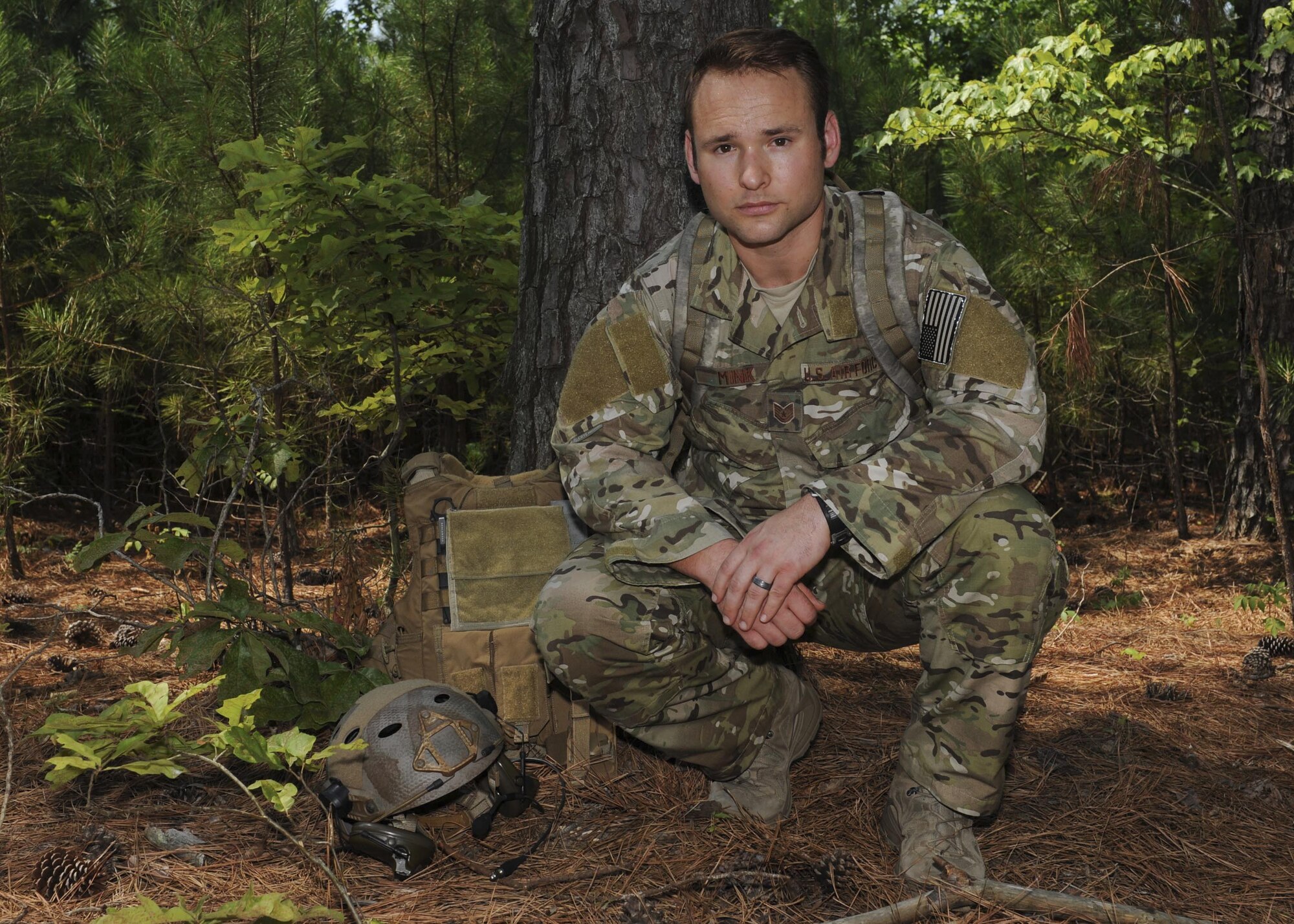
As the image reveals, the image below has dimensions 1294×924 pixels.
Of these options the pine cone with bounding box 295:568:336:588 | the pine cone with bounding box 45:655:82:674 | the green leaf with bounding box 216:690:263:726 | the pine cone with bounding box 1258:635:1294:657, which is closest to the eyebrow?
the green leaf with bounding box 216:690:263:726

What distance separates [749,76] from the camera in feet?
7.77

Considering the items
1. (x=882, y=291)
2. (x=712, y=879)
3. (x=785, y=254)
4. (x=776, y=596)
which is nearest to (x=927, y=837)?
(x=712, y=879)

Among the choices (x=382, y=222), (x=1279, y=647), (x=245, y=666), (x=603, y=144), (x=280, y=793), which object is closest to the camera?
(x=280, y=793)

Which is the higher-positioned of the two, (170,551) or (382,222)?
(382,222)

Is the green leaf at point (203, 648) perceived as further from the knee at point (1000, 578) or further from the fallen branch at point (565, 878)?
the knee at point (1000, 578)

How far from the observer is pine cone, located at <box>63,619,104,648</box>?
12.8ft

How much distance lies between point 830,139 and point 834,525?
919 millimetres

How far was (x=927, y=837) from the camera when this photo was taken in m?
2.12

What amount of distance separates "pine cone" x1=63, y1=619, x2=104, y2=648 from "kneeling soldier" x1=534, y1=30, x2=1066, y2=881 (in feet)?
7.65

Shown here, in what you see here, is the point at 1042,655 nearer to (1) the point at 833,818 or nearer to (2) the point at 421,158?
(1) the point at 833,818

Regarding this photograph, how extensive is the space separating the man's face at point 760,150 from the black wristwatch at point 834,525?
0.61 meters

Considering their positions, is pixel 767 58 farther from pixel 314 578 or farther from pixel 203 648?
pixel 314 578

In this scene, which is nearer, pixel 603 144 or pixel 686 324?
pixel 686 324

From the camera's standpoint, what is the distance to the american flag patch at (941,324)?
7.41 feet
